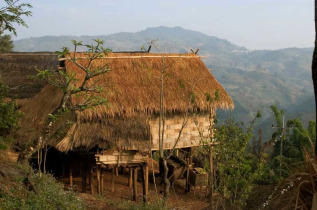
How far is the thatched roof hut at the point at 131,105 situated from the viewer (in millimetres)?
11273

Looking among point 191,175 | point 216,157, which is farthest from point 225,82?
point 216,157

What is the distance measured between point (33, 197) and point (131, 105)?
5759mm

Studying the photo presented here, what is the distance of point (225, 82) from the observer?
118 m

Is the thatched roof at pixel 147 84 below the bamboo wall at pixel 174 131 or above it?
above

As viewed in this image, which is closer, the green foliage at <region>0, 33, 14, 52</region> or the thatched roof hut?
the thatched roof hut

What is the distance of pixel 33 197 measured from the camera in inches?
256

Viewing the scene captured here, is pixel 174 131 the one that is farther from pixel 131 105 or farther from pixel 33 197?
pixel 33 197

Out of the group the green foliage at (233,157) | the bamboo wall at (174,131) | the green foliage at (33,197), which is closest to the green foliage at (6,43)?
the bamboo wall at (174,131)

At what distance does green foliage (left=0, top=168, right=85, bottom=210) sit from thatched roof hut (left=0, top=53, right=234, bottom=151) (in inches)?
139

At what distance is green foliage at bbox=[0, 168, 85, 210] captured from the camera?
5988 mm

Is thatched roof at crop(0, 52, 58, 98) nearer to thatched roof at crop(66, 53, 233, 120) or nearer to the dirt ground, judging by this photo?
the dirt ground

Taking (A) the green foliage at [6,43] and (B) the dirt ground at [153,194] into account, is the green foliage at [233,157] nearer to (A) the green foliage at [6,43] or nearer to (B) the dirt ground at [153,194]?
(B) the dirt ground at [153,194]

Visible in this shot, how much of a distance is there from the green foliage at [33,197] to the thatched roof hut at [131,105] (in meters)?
3.53

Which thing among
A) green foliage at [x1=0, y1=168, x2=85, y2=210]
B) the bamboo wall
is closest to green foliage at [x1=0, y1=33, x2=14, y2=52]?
the bamboo wall
